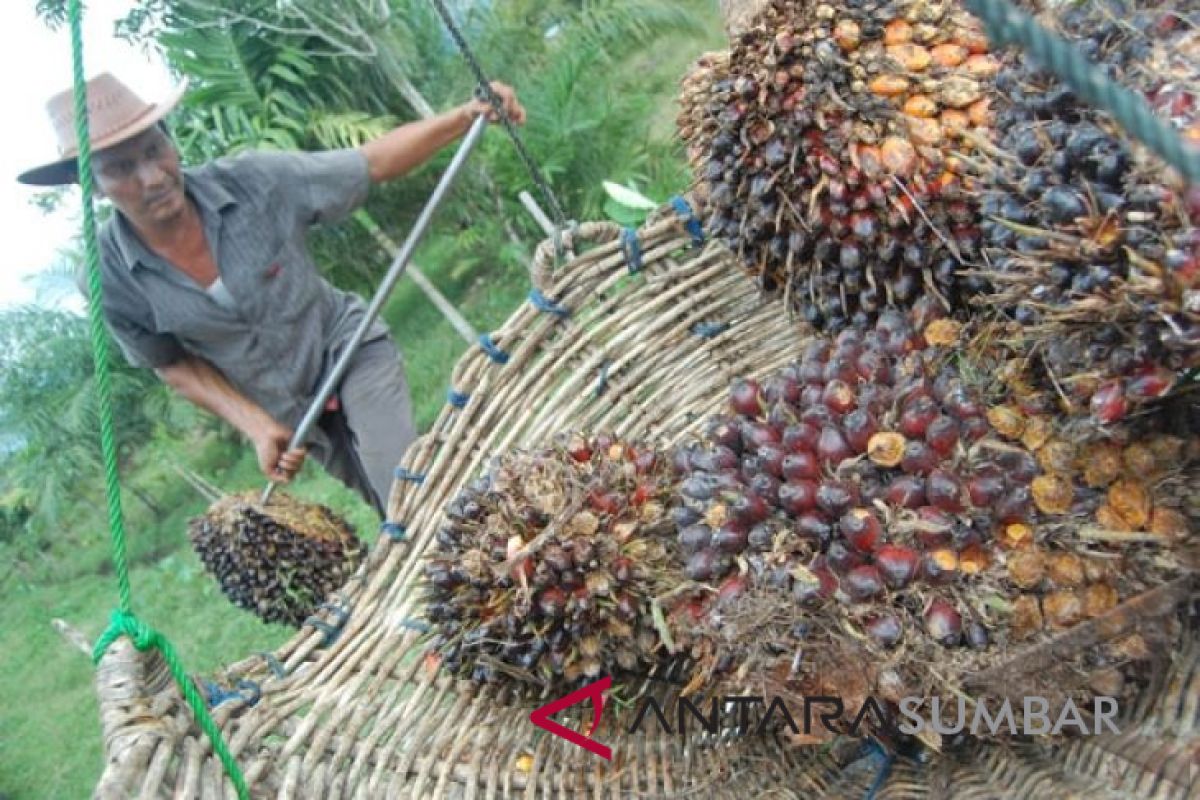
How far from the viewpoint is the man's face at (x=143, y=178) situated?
2602 mm

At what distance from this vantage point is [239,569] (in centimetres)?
320

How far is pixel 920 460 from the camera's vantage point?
1138 millimetres

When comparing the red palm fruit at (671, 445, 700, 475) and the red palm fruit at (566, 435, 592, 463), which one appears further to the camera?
the red palm fruit at (566, 435, 592, 463)

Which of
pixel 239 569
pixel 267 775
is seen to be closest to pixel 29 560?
pixel 239 569

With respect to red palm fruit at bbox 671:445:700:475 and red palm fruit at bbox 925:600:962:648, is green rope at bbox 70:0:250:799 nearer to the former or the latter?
red palm fruit at bbox 671:445:700:475

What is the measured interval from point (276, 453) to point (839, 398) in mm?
2205

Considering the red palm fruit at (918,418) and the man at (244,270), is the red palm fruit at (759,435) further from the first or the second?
the man at (244,270)

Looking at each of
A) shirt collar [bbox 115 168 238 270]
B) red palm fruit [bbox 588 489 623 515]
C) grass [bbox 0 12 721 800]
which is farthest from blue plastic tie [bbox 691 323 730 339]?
grass [bbox 0 12 721 800]

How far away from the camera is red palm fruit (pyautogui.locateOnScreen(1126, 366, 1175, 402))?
99 centimetres

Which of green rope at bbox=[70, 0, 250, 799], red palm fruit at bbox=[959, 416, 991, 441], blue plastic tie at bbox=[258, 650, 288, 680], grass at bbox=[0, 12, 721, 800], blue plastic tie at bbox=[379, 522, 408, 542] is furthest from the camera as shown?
grass at bbox=[0, 12, 721, 800]

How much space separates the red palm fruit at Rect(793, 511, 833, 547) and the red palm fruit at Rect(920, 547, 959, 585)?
0.11 metres

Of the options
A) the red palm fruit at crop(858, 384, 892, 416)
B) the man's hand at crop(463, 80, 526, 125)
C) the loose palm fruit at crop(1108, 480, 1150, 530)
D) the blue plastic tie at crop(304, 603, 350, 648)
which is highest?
the man's hand at crop(463, 80, 526, 125)

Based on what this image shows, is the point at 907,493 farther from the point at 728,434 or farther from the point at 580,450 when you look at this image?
the point at 580,450

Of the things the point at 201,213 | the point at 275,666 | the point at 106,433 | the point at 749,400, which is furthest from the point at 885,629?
the point at 201,213
